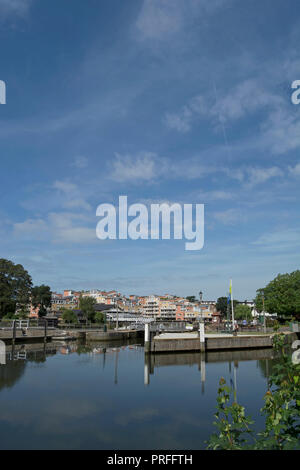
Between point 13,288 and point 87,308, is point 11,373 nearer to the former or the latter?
point 13,288

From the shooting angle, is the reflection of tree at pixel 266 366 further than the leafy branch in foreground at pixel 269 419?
Yes

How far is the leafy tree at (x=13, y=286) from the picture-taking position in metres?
71.9

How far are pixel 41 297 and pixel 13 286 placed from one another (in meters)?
25.9

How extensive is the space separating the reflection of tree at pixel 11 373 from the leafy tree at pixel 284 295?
5730 centimetres

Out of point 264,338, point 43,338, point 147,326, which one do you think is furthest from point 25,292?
point 264,338

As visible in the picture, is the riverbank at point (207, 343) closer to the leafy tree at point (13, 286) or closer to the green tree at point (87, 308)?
the leafy tree at point (13, 286)

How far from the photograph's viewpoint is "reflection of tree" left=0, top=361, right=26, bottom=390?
24.2m

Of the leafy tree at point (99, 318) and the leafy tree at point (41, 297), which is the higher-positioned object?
the leafy tree at point (41, 297)

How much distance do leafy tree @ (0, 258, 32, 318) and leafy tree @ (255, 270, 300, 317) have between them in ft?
178

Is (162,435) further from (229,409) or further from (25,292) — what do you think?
(25,292)

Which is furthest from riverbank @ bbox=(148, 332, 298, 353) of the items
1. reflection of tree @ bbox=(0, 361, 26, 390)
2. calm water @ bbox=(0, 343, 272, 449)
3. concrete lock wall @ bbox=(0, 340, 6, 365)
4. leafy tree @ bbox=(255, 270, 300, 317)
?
leafy tree @ bbox=(255, 270, 300, 317)

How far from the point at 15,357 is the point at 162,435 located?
1088 inches

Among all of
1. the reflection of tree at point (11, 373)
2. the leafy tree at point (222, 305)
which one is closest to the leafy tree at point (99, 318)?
the reflection of tree at point (11, 373)

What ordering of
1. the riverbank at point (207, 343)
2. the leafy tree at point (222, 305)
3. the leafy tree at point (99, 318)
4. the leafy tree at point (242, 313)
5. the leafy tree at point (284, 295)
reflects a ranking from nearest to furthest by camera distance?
the riverbank at point (207, 343), the leafy tree at point (284, 295), the leafy tree at point (99, 318), the leafy tree at point (242, 313), the leafy tree at point (222, 305)
